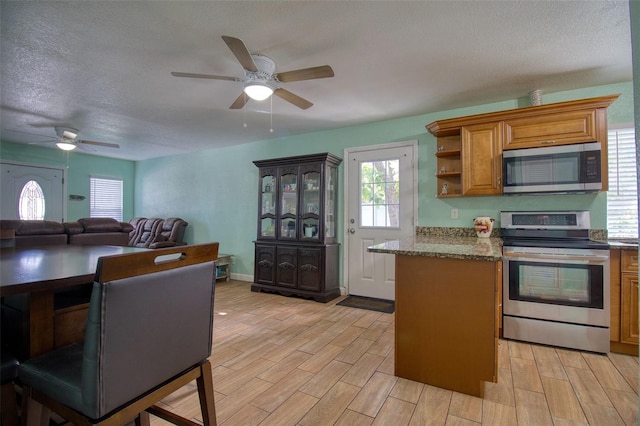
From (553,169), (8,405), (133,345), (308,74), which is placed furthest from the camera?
(553,169)

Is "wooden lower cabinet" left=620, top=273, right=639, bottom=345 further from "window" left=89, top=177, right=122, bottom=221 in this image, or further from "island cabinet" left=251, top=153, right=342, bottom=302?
"window" left=89, top=177, right=122, bottom=221

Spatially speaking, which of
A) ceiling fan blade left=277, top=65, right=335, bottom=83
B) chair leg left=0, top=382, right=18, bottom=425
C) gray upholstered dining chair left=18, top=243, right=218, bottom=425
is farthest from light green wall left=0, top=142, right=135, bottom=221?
gray upholstered dining chair left=18, top=243, right=218, bottom=425

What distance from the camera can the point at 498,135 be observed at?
119 inches

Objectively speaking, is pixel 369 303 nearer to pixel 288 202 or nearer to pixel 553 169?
pixel 288 202

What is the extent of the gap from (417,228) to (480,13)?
7.70 ft

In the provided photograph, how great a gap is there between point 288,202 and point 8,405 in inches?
137

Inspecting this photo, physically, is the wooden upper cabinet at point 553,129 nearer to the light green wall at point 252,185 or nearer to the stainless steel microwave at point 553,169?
the stainless steel microwave at point 553,169

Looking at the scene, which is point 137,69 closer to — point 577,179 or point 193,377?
point 193,377

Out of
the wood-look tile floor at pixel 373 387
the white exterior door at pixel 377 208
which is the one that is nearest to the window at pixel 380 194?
the white exterior door at pixel 377 208

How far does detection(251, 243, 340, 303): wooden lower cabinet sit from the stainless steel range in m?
2.03

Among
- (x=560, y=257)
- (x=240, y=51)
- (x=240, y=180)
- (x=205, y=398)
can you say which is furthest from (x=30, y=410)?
(x=240, y=180)

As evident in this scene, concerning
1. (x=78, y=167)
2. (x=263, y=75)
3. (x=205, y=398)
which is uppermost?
(x=263, y=75)

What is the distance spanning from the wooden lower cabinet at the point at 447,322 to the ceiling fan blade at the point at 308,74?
1.42 m

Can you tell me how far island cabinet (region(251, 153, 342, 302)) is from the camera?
3.99 m
